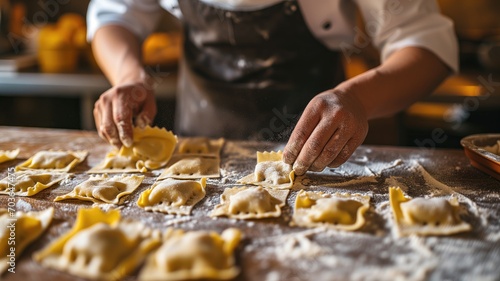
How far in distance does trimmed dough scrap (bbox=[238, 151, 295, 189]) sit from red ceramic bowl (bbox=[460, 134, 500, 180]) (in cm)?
62

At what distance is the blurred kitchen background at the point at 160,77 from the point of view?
2965 mm

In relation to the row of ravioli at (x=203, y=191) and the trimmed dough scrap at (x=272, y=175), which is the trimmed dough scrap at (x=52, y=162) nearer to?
the row of ravioli at (x=203, y=191)

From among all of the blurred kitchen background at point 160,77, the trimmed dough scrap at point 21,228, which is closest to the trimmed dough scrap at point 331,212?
the trimmed dough scrap at point 21,228

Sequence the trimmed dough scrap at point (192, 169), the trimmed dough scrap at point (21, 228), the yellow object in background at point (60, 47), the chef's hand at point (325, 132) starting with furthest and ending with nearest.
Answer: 1. the yellow object in background at point (60, 47)
2. the trimmed dough scrap at point (192, 169)
3. the chef's hand at point (325, 132)
4. the trimmed dough scrap at point (21, 228)

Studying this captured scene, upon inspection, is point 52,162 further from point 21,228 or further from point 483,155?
point 483,155

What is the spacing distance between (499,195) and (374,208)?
0.41m

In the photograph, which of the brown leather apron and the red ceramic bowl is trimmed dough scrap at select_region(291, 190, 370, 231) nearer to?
the red ceramic bowl

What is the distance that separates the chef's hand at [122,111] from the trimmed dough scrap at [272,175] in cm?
50

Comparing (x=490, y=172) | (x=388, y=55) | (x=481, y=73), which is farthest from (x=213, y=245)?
(x=481, y=73)

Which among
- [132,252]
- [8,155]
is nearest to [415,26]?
[132,252]

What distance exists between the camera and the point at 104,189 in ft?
4.79

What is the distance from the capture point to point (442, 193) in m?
1.46

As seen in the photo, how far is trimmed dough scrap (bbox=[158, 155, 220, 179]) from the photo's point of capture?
1.64 meters

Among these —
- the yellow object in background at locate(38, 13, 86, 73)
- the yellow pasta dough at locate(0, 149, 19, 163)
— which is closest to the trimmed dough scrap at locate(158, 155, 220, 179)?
the yellow pasta dough at locate(0, 149, 19, 163)
